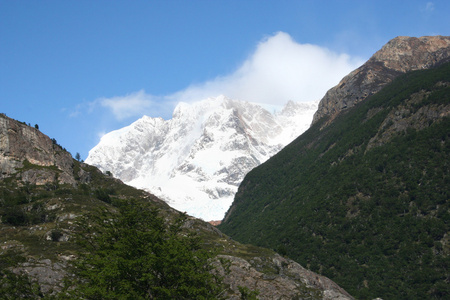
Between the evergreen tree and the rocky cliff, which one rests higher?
the rocky cliff

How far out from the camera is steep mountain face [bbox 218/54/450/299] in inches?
4732

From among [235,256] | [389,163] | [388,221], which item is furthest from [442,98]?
[235,256]

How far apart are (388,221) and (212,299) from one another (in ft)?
383

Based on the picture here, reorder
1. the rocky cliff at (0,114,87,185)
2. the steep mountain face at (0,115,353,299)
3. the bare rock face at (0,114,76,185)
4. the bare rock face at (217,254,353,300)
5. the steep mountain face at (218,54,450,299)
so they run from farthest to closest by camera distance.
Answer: the steep mountain face at (218,54,450,299) < the bare rock face at (0,114,76,185) < the rocky cliff at (0,114,87,185) < the bare rock face at (217,254,353,300) < the steep mountain face at (0,115,353,299)

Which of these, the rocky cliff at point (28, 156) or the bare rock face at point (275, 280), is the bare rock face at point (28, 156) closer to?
the rocky cliff at point (28, 156)

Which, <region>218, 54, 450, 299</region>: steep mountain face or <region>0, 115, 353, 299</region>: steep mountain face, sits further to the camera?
<region>218, 54, 450, 299</region>: steep mountain face

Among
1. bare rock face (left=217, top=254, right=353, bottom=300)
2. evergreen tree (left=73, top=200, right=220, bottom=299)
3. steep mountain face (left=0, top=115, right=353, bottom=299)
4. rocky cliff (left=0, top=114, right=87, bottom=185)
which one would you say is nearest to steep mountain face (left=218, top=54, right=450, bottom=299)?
bare rock face (left=217, top=254, right=353, bottom=300)

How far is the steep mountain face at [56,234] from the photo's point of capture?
4975 centimetres

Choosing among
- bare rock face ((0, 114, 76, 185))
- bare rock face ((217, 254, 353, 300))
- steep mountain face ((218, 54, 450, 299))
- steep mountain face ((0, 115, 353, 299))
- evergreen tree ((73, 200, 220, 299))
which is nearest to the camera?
evergreen tree ((73, 200, 220, 299))

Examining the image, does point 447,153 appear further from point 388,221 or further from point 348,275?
point 348,275

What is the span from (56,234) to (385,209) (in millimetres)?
112165

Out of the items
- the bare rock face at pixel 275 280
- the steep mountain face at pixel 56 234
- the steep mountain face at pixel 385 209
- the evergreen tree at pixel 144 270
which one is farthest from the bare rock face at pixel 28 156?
the steep mountain face at pixel 385 209

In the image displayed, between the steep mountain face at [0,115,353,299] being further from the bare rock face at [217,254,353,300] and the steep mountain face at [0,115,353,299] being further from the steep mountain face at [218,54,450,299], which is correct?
the steep mountain face at [218,54,450,299]

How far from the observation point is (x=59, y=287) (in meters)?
48.7
